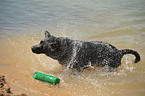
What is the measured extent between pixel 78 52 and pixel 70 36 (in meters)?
2.86

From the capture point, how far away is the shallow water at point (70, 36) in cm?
370

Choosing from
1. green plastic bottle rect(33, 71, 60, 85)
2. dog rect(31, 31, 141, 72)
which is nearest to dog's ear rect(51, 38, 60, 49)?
dog rect(31, 31, 141, 72)

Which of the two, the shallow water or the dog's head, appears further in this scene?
the dog's head

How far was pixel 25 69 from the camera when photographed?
4.27 m

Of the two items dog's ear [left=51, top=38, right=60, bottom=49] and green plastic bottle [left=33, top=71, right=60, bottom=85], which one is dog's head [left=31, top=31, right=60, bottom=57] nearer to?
dog's ear [left=51, top=38, right=60, bottom=49]

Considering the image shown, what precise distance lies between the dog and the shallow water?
0.31 m

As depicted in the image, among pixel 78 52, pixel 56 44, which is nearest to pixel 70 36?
pixel 78 52

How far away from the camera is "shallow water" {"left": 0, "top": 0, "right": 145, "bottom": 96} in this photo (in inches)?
146

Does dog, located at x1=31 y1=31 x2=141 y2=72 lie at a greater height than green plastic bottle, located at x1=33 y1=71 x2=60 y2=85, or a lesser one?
greater

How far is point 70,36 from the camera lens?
22.4 feet

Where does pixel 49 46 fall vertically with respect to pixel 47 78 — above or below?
above

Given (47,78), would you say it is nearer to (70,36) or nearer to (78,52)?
(78,52)

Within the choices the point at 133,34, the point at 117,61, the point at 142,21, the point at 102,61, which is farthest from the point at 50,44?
the point at 142,21

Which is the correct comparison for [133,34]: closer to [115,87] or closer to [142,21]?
[142,21]
